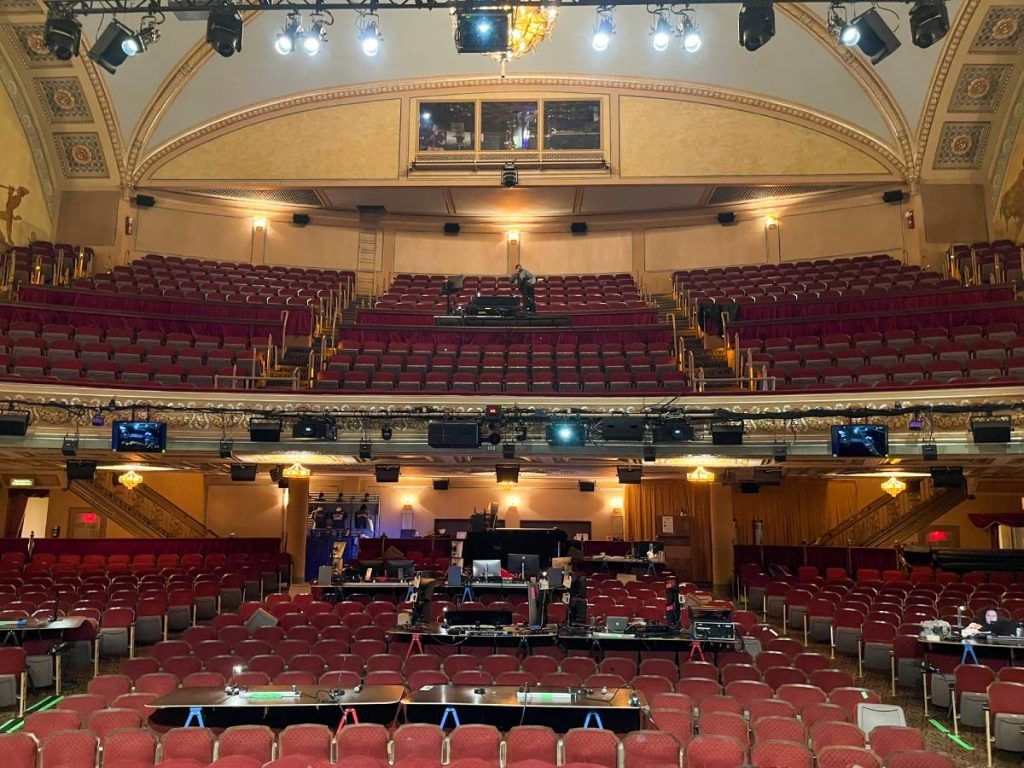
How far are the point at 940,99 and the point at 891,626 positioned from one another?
517 inches

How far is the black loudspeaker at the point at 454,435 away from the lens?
40.0 ft

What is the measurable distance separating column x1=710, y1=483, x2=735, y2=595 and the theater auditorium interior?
0.42 feet

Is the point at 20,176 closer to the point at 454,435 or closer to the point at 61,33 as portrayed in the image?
the point at 61,33

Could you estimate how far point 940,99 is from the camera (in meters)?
17.5

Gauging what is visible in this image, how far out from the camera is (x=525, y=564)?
542 inches

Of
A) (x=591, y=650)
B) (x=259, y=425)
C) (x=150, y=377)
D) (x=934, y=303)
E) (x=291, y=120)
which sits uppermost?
(x=291, y=120)

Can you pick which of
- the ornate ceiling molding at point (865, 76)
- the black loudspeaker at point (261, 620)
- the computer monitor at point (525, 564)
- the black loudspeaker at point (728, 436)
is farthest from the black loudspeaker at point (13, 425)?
the ornate ceiling molding at point (865, 76)

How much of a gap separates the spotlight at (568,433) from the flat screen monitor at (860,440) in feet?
12.3

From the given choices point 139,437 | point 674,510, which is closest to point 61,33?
point 139,437

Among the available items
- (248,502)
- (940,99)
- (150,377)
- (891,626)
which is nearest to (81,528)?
(248,502)

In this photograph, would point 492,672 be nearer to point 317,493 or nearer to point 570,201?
point 317,493

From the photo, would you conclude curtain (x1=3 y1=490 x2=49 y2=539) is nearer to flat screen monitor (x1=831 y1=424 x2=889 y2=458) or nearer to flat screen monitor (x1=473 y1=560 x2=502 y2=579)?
flat screen monitor (x1=473 y1=560 x2=502 y2=579)

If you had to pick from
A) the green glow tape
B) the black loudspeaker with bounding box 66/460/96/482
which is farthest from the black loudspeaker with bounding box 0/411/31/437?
the green glow tape

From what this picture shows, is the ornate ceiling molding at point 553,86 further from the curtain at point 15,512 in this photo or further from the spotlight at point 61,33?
the spotlight at point 61,33
